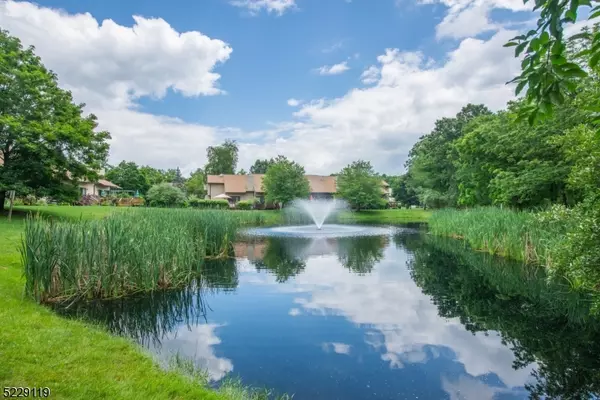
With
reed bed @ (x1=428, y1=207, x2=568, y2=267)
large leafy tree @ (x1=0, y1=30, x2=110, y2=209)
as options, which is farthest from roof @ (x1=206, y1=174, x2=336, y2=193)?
reed bed @ (x1=428, y1=207, x2=568, y2=267)

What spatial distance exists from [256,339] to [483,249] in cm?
1413

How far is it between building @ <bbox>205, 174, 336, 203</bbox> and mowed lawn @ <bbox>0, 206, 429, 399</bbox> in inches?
1870

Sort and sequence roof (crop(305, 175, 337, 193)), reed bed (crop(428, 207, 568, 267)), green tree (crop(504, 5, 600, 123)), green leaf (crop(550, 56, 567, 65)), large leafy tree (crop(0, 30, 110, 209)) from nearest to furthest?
1. green tree (crop(504, 5, 600, 123))
2. green leaf (crop(550, 56, 567, 65))
3. reed bed (crop(428, 207, 568, 267))
4. large leafy tree (crop(0, 30, 110, 209))
5. roof (crop(305, 175, 337, 193))

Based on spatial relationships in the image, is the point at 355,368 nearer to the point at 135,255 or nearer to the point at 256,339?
the point at 256,339

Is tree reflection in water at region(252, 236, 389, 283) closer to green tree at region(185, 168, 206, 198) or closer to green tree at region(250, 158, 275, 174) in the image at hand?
green tree at region(185, 168, 206, 198)

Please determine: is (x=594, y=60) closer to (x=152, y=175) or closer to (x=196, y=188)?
(x=196, y=188)

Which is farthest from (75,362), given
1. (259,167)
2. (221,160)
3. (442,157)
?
(259,167)

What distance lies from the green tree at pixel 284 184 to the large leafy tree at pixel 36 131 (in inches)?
917

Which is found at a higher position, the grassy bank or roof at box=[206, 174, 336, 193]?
roof at box=[206, 174, 336, 193]

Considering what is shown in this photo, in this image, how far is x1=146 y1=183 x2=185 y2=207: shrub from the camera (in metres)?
38.2

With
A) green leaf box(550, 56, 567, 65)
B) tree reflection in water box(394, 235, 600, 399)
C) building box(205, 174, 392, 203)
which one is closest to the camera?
green leaf box(550, 56, 567, 65)

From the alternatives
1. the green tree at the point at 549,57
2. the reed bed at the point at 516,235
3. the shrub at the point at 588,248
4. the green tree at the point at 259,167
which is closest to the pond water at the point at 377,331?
the reed bed at the point at 516,235

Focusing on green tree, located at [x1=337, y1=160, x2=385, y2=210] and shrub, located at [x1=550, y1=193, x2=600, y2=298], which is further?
green tree, located at [x1=337, y1=160, x2=385, y2=210]

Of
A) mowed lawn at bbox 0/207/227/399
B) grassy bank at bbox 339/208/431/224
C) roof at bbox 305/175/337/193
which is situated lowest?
mowed lawn at bbox 0/207/227/399
